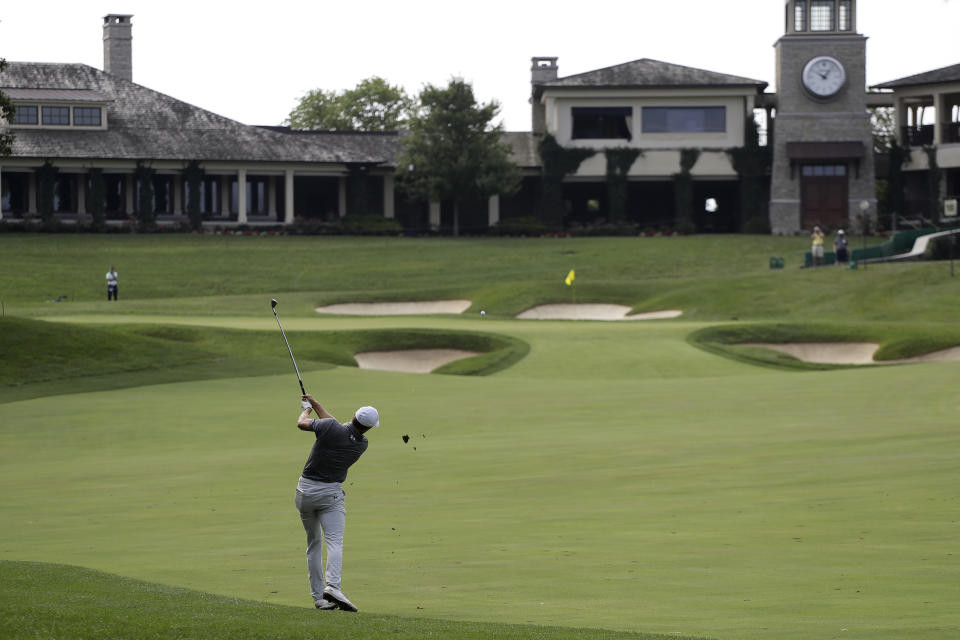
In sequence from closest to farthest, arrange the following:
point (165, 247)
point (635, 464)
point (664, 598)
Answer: point (664, 598) < point (635, 464) < point (165, 247)

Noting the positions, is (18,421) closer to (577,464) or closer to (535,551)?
(577,464)

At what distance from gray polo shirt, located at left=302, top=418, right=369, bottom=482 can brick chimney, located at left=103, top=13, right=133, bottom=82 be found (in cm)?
7093

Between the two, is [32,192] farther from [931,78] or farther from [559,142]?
[931,78]

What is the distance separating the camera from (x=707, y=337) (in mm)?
38688

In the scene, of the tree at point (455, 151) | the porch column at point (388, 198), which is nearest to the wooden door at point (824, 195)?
the tree at point (455, 151)

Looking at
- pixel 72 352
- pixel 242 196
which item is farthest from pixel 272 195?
pixel 72 352

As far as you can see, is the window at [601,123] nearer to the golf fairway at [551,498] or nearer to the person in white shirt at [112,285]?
the person in white shirt at [112,285]

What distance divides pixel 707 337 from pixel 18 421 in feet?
68.6

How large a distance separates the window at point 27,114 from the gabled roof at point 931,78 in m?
46.5

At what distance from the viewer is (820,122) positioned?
2928 inches

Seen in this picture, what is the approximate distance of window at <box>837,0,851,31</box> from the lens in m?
74.0

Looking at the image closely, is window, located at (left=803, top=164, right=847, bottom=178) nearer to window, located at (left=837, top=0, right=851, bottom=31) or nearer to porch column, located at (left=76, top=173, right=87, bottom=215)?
window, located at (left=837, top=0, right=851, bottom=31)

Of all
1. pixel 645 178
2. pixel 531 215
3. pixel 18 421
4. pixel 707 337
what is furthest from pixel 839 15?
pixel 18 421

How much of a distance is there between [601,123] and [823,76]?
494 inches
